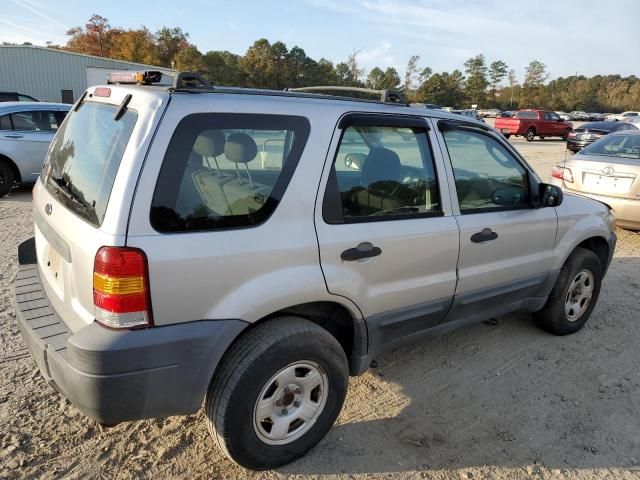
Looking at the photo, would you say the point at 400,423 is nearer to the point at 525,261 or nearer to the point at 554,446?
the point at 554,446

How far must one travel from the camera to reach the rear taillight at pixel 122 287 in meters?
1.91

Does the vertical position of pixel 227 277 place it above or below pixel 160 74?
below

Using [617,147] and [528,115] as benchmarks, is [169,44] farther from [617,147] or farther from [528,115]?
[617,147]

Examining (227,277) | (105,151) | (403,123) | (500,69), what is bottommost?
(227,277)

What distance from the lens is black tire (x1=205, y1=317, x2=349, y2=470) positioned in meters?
2.21

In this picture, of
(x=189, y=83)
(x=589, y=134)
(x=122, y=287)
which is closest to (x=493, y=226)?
(x=189, y=83)

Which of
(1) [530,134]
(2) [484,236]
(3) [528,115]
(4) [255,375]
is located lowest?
(1) [530,134]

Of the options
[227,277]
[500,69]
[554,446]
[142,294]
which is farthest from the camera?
[500,69]

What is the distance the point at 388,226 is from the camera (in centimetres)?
264

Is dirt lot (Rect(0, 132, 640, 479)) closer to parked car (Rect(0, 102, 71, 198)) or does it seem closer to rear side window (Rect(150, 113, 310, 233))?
rear side window (Rect(150, 113, 310, 233))

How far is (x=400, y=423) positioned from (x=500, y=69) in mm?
120377

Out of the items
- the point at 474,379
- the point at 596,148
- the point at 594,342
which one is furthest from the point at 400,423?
the point at 596,148

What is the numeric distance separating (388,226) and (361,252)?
0.25 m

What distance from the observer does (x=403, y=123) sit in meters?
2.84
